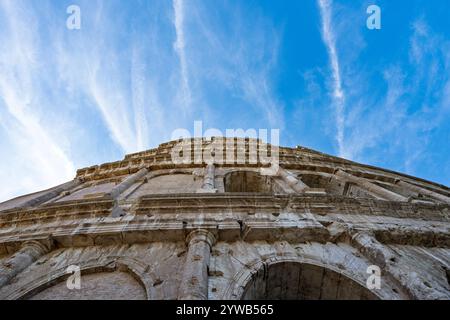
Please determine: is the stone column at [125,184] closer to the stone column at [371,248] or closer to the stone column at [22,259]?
the stone column at [22,259]

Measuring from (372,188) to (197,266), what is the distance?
31.8ft

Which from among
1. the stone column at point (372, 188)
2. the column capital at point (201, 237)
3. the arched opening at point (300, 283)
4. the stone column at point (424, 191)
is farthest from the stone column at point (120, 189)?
the stone column at point (424, 191)

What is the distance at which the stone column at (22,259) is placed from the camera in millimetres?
5059

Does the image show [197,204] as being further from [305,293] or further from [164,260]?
[305,293]

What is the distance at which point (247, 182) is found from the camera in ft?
41.7

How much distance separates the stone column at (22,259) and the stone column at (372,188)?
35.3 feet

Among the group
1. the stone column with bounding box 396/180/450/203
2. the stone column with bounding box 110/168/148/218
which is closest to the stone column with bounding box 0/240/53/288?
the stone column with bounding box 110/168/148/218

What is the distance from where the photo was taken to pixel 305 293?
207 inches

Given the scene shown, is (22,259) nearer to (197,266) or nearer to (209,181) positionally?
(197,266)

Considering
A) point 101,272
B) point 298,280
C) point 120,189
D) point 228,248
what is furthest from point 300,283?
point 120,189

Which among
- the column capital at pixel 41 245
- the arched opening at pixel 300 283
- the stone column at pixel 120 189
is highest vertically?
the stone column at pixel 120 189

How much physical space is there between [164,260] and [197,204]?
6.14ft

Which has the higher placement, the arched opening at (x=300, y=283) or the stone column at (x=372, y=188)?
the stone column at (x=372, y=188)
